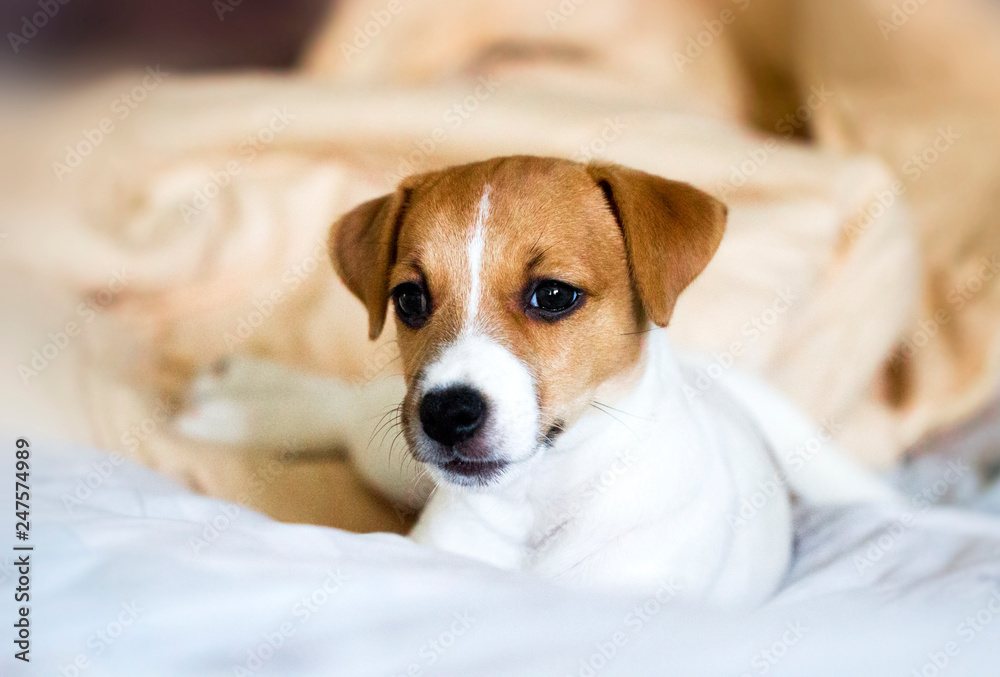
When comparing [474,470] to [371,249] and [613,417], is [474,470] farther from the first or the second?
[371,249]

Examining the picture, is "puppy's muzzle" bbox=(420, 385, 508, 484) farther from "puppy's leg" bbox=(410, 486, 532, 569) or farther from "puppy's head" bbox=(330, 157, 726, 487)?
"puppy's leg" bbox=(410, 486, 532, 569)

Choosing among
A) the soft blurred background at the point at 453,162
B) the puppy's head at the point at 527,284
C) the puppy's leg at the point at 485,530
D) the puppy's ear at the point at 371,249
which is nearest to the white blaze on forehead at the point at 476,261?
the puppy's head at the point at 527,284

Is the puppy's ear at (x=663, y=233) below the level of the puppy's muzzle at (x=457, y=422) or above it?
above

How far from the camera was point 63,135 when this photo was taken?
2076mm

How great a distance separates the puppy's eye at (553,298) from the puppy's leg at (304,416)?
0.55 metres

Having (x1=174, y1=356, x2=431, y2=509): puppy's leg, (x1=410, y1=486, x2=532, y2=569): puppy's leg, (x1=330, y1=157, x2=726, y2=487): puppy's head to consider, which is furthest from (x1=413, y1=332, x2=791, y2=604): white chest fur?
(x1=174, y1=356, x2=431, y2=509): puppy's leg

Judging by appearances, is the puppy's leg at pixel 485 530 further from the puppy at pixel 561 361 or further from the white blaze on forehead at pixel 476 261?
the white blaze on forehead at pixel 476 261

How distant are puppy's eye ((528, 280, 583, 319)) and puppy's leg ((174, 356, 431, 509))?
0.55 metres

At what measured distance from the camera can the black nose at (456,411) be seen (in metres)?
1.37

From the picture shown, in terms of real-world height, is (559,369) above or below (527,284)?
below

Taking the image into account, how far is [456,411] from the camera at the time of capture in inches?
53.8

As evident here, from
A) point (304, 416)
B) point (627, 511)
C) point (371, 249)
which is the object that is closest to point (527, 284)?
point (371, 249)

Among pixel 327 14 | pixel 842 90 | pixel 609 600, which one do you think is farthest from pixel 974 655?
pixel 327 14

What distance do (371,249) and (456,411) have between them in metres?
0.53
